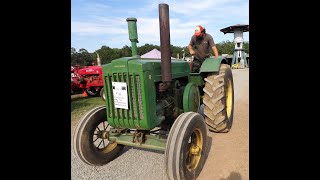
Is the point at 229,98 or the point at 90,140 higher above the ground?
the point at 229,98

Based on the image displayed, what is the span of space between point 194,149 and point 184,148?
46cm

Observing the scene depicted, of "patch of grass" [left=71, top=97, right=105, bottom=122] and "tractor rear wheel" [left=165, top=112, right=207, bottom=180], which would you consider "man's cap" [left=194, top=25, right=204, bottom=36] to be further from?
"patch of grass" [left=71, top=97, right=105, bottom=122]

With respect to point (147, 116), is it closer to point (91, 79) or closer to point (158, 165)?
point (158, 165)

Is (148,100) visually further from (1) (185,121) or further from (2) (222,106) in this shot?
(2) (222,106)

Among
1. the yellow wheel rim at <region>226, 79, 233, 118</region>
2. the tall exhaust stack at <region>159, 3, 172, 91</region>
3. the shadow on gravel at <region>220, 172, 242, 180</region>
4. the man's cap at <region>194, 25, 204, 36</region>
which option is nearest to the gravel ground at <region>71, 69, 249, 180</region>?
the shadow on gravel at <region>220, 172, 242, 180</region>

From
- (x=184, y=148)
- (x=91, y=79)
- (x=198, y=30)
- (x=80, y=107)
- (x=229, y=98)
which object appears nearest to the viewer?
(x=184, y=148)

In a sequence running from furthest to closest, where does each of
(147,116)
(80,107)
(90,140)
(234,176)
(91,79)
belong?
(91,79) < (80,107) < (90,140) < (234,176) < (147,116)

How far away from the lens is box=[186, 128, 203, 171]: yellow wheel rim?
2.81 metres

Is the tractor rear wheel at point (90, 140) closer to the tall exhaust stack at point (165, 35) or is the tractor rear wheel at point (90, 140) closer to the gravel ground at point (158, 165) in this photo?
the gravel ground at point (158, 165)

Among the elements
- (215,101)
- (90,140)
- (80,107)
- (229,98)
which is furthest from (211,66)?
(80,107)

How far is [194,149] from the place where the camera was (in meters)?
2.84

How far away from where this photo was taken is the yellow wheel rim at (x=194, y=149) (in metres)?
2.81

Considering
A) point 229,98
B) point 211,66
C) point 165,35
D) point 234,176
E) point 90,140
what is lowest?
point 234,176
